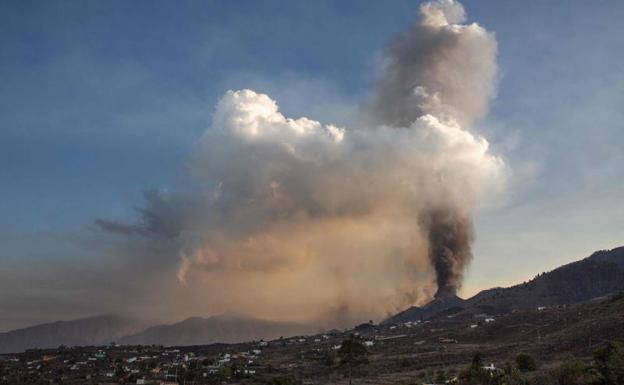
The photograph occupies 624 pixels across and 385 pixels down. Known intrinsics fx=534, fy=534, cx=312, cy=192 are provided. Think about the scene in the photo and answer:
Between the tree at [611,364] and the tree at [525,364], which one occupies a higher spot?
the tree at [611,364]

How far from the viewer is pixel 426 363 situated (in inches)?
3836

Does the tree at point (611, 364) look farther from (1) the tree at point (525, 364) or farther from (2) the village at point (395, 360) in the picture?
(1) the tree at point (525, 364)

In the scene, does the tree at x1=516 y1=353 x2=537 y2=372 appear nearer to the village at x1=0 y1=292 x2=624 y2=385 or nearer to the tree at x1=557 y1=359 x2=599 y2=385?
the village at x1=0 y1=292 x2=624 y2=385

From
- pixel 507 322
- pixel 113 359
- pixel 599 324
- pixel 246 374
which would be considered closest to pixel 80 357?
pixel 113 359

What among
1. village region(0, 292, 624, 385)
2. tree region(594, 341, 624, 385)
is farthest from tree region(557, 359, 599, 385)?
village region(0, 292, 624, 385)

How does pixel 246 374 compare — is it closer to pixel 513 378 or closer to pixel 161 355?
pixel 513 378

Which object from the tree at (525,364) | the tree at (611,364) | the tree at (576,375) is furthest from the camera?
the tree at (525,364)

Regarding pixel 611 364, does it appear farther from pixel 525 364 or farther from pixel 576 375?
pixel 525 364

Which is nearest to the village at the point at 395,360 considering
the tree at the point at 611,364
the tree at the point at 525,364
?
the tree at the point at 525,364

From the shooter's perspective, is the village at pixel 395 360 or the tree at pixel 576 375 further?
the village at pixel 395 360

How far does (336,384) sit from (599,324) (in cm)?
5659

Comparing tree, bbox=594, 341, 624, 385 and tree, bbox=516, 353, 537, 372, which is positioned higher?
tree, bbox=594, 341, 624, 385

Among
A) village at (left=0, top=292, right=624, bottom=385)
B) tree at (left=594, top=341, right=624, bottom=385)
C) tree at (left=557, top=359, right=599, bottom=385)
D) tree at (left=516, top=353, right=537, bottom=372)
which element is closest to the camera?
tree at (left=594, top=341, right=624, bottom=385)

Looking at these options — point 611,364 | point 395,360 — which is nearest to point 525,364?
point 611,364
